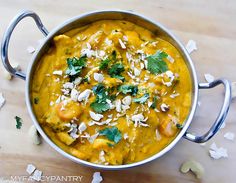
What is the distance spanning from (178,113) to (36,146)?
550 mm

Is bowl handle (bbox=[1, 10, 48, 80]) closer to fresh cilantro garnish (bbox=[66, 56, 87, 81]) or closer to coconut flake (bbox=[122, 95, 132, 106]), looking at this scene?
fresh cilantro garnish (bbox=[66, 56, 87, 81])

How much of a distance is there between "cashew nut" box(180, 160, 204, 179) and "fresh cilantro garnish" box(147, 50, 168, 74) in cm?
38

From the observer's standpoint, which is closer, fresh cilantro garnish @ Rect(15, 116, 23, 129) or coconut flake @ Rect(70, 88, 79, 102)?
coconut flake @ Rect(70, 88, 79, 102)

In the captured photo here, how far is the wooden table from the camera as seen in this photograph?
5.65ft

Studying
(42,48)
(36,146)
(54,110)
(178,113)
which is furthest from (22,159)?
(178,113)

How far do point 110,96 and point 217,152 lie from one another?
0.49 metres

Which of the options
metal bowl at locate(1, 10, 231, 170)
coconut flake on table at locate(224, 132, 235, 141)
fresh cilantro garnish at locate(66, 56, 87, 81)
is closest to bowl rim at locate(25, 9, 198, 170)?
metal bowl at locate(1, 10, 231, 170)

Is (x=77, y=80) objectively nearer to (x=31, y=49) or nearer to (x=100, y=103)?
(x=100, y=103)

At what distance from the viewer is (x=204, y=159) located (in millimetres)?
1758

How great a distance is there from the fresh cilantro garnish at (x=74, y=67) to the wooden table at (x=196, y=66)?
257 mm

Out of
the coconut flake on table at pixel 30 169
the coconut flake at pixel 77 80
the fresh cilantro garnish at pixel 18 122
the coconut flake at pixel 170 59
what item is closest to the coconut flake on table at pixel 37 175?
the coconut flake on table at pixel 30 169

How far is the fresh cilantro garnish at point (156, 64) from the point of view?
1.61m

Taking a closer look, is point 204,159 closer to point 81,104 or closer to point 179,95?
point 179,95

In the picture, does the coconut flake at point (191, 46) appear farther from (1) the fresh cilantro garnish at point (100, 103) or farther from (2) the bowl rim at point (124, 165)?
(1) the fresh cilantro garnish at point (100, 103)
